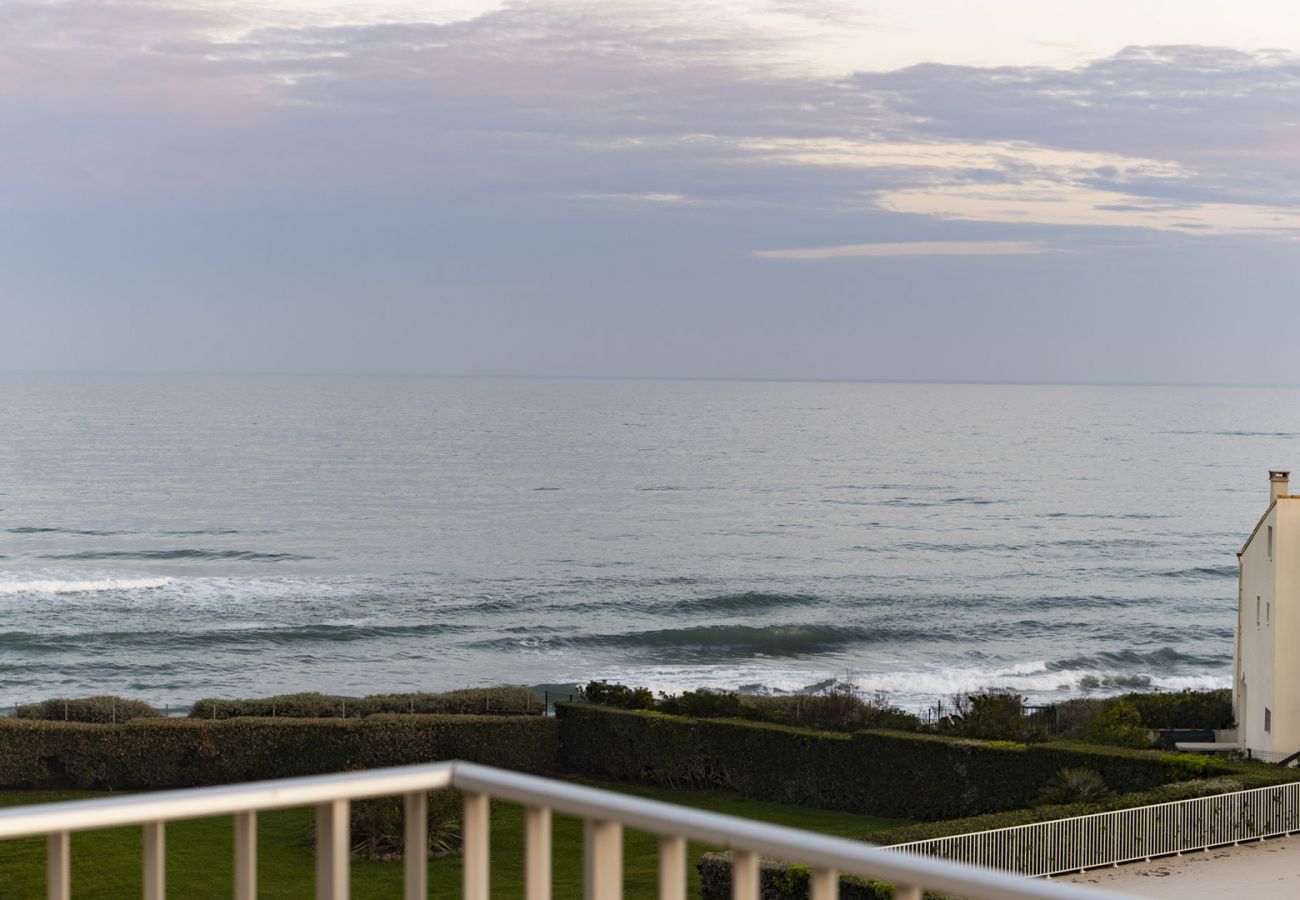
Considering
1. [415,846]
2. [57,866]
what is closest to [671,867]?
[415,846]

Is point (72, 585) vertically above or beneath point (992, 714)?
beneath

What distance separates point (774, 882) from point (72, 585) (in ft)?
152

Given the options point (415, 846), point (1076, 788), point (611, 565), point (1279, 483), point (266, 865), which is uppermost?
point (415, 846)

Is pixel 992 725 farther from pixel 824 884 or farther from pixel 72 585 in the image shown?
pixel 72 585

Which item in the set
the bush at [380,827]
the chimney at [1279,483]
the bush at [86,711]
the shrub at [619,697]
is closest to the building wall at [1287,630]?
the chimney at [1279,483]

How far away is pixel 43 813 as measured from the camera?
2203 mm

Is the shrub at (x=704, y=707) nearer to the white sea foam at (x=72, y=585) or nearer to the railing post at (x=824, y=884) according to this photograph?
the railing post at (x=824, y=884)

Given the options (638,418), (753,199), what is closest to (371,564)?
(753,199)

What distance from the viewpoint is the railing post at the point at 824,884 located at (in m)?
2.04

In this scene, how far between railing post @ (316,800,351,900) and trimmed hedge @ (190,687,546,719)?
82.9 feet

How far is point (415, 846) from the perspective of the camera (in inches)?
99.9

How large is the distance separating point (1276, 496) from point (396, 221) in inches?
3798

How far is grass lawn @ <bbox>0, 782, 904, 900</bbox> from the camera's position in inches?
619

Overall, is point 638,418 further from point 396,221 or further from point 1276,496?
point 1276,496
